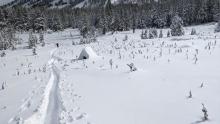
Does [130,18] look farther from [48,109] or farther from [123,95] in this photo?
[48,109]

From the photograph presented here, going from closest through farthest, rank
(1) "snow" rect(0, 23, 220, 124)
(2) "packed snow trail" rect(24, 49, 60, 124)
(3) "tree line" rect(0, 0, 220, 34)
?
(1) "snow" rect(0, 23, 220, 124) < (2) "packed snow trail" rect(24, 49, 60, 124) < (3) "tree line" rect(0, 0, 220, 34)

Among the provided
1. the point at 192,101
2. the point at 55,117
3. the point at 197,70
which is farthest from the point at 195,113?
the point at 197,70

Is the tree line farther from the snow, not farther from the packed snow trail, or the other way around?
the packed snow trail

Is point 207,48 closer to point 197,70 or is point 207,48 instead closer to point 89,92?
point 197,70

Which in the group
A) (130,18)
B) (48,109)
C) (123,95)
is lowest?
(48,109)

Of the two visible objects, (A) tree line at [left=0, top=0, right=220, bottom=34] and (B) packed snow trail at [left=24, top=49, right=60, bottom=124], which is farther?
(A) tree line at [left=0, top=0, right=220, bottom=34]

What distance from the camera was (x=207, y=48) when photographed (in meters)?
20.2

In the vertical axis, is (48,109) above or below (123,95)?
below

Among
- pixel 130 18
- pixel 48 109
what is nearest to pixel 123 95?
pixel 48 109

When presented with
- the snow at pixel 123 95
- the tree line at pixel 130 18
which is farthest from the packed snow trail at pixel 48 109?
the tree line at pixel 130 18

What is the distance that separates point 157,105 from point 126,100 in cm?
135

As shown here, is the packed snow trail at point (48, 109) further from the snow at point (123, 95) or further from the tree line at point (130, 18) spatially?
the tree line at point (130, 18)

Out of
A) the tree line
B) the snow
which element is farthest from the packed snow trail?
the tree line

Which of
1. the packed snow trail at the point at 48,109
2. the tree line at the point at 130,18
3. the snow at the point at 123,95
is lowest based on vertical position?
the packed snow trail at the point at 48,109
